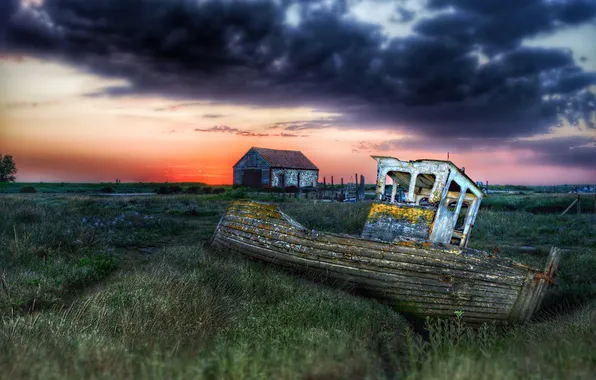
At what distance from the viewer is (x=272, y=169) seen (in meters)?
46.1

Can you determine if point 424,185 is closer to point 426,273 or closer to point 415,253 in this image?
point 415,253

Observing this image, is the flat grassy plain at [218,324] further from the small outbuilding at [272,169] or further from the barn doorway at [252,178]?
the barn doorway at [252,178]

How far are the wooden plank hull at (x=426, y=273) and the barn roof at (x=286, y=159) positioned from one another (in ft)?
122

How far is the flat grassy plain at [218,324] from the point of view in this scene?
361 centimetres

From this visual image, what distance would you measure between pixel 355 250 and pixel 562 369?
16.7ft

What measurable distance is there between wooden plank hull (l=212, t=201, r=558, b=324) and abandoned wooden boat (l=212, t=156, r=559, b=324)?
0.02 meters

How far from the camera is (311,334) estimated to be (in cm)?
553

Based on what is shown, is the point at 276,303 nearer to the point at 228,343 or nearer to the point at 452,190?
the point at 228,343

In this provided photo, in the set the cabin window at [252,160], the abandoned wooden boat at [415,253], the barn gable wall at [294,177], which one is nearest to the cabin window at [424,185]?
the abandoned wooden boat at [415,253]

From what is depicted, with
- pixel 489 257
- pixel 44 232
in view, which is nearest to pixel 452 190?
Result: pixel 489 257

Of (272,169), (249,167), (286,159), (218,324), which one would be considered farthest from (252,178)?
(218,324)

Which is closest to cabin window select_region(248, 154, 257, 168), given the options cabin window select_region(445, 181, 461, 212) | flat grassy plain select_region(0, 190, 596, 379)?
flat grassy plain select_region(0, 190, 596, 379)

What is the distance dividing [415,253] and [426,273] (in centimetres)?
39

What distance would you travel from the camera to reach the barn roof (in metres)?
47.0
